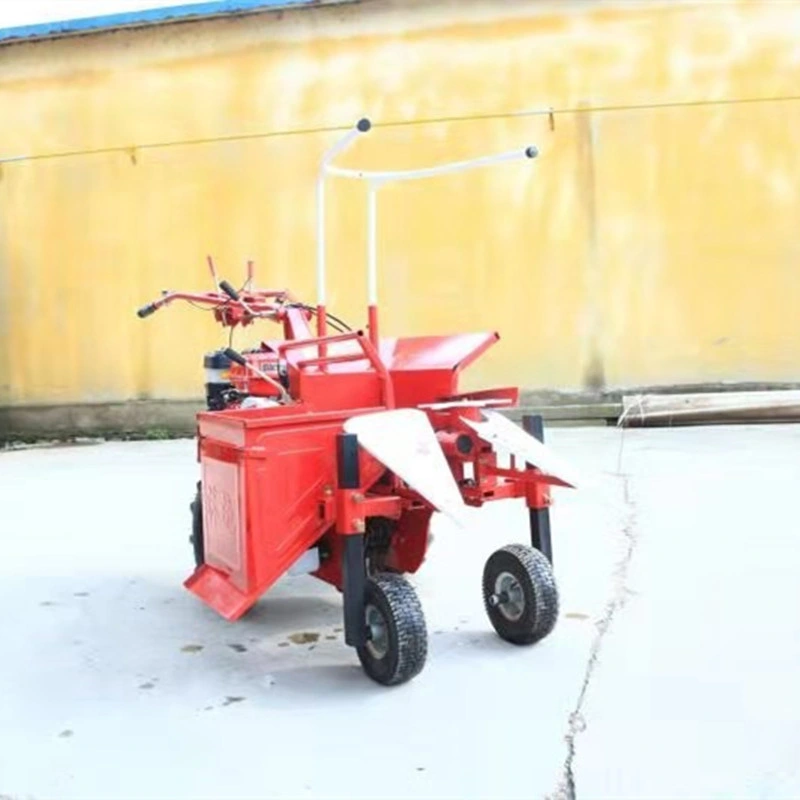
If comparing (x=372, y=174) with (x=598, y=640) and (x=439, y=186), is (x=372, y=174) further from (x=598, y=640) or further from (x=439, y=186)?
(x=439, y=186)

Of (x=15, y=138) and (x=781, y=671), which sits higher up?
(x=15, y=138)

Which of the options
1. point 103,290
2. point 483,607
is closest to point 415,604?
point 483,607

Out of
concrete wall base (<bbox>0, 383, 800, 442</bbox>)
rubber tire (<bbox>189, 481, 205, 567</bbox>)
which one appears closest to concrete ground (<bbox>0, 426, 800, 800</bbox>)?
rubber tire (<bbox>189, 481, 205, 567</bbox>)

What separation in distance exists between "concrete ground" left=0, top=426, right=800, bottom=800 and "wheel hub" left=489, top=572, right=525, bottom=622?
3.8 inches

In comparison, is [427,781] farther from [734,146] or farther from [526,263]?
[734,146]

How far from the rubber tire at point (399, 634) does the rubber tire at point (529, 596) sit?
38 cm

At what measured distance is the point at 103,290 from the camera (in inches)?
333

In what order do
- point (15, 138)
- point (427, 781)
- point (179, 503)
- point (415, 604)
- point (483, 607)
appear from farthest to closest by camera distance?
1. point (15, 138)
2. point (179, 503)
3. point (483, 607)
4. point (415, 604)
5. point (427, 781)

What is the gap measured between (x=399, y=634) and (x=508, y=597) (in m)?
0.52

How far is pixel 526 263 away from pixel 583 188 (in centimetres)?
77

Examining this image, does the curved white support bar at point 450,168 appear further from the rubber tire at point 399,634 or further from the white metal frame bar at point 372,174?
the rubber tire at point 399,634

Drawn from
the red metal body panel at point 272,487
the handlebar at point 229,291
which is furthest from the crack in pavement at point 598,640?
the handlebar at point 229,291

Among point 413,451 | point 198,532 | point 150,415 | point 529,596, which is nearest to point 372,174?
point 413,451

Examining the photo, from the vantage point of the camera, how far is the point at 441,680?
2471 mm
